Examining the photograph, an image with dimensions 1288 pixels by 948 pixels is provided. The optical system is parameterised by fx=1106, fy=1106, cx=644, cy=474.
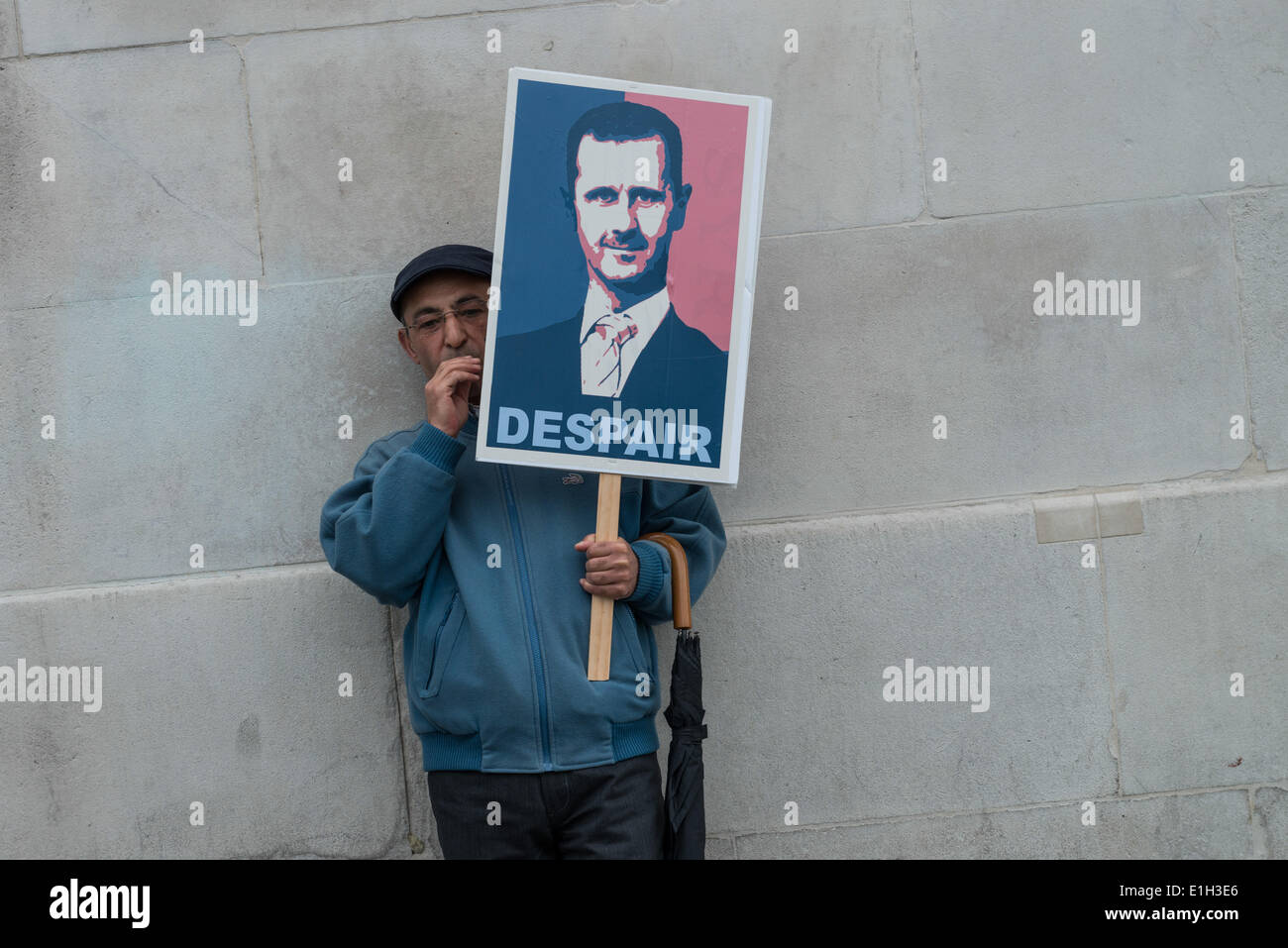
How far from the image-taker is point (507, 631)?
289 cm

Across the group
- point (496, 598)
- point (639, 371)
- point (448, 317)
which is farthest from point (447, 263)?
point (496, 598)

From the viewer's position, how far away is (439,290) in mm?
3219

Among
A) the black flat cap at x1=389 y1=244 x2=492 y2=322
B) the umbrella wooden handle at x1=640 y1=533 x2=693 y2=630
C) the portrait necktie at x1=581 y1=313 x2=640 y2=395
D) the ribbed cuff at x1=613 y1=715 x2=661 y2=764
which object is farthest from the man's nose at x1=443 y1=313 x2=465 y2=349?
the ribbed cuff at x1=613 y1=715 x2=661 y2=764

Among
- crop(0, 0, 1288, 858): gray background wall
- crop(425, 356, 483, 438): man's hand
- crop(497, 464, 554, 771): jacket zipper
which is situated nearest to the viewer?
crop(497, 464, 554, 771): jacket zipper

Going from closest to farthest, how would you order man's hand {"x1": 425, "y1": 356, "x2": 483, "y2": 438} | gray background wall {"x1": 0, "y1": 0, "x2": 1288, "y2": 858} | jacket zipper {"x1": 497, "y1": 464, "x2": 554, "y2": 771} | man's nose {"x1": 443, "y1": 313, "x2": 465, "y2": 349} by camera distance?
jacket zipper {"x1": 497, "y1": 464, "x2": 554, "y2": 771} → man's hand {"x1": 425, "y1": 356, "x2": 483, "y2": 438} → man's nose {"x1": 443, "y1": 313, "x2": 465, "y2": 349} → gray background wall {"x1": 0, "y1": 0, "x2": 1288, "y2": 858}

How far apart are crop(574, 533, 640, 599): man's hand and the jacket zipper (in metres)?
0.15

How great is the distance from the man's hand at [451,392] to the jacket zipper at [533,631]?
0.27 metres

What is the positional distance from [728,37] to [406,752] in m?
2.57

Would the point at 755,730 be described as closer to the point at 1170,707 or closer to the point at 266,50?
the point at 1170,707

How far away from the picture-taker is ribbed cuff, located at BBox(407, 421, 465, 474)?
2902 millimetres

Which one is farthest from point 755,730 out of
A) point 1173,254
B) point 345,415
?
point 1173,254

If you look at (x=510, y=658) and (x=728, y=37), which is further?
(x=728, y=37)

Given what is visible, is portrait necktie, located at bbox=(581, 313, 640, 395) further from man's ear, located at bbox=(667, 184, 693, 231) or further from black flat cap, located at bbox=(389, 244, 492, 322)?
black flat cap, located at bbox=(389, 244, 492, 322)

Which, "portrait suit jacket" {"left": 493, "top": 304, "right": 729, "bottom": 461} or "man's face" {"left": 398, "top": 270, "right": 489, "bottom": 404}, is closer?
"portrait suit jacket" {"left": 493, "top": 304, "right": 729, "bottom": 461}
